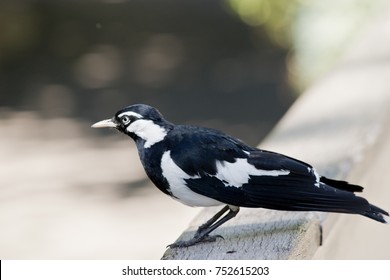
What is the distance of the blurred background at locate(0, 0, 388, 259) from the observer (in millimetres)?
3229

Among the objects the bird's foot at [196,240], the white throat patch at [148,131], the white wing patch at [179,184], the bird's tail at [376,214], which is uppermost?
the white throat patch at [148,131]

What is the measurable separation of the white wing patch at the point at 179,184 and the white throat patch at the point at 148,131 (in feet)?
0.08

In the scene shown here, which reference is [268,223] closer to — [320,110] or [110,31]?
[320,110]

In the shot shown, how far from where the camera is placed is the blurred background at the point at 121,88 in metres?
3.23

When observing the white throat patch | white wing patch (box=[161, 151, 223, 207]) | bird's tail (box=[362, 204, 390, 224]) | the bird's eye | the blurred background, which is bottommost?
bird's tail (box=[362, 204, 390, 224])

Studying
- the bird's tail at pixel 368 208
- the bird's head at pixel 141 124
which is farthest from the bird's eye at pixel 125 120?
the bird's tail at pixel 368 208

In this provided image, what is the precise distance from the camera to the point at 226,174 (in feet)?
4.26

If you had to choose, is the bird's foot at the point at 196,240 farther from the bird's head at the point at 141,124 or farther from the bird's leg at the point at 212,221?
the bird's head at the point at 141,124

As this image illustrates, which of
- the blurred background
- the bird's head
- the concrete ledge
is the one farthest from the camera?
the blurred background

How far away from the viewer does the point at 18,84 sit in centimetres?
478

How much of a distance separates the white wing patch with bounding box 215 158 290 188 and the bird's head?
0.30 feet

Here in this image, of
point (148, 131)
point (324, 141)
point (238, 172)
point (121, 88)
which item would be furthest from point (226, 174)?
point (121, 88)

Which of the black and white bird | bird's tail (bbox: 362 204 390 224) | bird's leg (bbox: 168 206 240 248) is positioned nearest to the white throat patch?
the black and white bird

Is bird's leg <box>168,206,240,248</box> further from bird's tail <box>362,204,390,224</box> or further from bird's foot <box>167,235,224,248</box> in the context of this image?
bird's tail <box>362,204,390,224</box>
